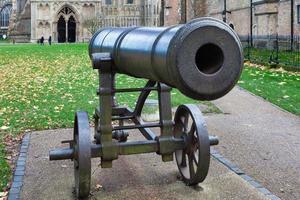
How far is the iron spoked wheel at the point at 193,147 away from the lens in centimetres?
561

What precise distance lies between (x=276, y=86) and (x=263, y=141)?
651cm

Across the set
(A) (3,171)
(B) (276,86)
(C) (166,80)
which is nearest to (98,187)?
(A) (3,171)

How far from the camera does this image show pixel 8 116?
1007 cm

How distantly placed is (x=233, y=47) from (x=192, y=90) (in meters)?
0.48

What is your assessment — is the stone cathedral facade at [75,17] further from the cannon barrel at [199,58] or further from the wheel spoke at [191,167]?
the cannon barrel at [199,58]

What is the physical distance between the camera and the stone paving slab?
5.53 metres

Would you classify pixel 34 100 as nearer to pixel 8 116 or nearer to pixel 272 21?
pixel 8 116

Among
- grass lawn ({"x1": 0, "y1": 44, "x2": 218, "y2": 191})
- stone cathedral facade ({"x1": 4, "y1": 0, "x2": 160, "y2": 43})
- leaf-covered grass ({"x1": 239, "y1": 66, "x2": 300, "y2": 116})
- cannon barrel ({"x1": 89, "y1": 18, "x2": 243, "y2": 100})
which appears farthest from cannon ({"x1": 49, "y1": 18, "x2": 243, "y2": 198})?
stone cathedral facade ({"x1": 4, "y1": 0, "x2": 160, "y2": 43})

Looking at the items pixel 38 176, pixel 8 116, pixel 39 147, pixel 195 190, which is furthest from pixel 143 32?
pixel 8 116

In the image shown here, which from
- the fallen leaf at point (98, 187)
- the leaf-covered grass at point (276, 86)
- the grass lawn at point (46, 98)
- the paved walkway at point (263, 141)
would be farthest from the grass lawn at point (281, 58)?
the fallen leaf at point (98, 187)

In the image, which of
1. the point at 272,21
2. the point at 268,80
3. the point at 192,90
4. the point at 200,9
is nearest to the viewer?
the point at 192,90

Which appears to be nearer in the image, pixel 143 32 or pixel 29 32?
Result: pixel 143 32

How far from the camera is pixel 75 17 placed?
71438 mm

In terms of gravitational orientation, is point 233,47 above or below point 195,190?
above
